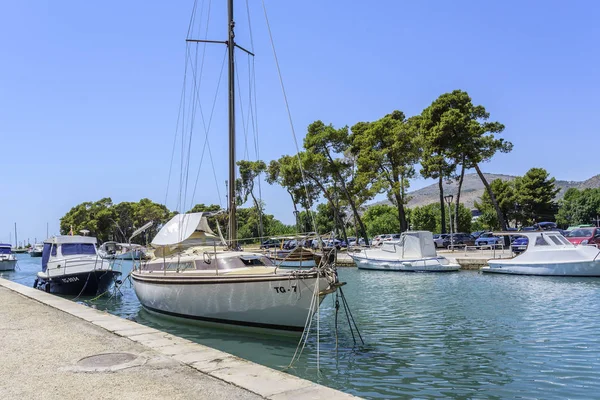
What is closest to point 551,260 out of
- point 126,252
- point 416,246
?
point 416,246

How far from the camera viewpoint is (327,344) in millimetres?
11289

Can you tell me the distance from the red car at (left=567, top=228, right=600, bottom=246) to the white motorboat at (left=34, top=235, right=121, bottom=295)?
26.9m

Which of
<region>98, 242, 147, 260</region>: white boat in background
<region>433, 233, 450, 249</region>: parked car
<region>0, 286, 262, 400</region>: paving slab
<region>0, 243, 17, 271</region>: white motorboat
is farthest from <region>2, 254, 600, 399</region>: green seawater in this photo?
<region>0, 243, 17, 271</region>: white motorboat

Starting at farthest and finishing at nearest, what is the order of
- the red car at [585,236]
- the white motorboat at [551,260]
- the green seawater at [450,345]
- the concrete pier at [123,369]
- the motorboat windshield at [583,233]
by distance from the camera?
the motorboat windshield at [583,233], the red car at [585,236], the white motorboat at [551,260], the green seawater at [450,345], the concrete pier at [123,369]

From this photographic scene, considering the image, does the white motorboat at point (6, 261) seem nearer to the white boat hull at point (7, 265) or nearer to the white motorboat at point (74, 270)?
the white boat hull at point (7, 265)

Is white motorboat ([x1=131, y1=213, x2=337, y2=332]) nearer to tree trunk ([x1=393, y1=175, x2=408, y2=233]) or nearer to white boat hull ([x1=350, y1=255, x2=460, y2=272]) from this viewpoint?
white boat hull ([x1=350, y1=255, x2=460, y2=272])

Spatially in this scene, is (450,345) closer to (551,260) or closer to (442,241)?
(551,260)

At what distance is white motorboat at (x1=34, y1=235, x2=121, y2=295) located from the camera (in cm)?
2242

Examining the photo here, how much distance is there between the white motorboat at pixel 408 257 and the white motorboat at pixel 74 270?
1703cm

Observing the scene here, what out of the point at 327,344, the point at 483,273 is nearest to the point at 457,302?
the point at 327,344

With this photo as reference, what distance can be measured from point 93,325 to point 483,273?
22.8m

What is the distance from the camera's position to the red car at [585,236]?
29.7 meters

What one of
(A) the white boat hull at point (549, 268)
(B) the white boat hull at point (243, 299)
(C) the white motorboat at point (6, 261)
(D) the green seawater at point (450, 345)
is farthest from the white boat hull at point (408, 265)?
(C) the white motorboat at point (6, 261)

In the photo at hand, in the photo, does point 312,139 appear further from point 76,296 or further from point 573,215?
point 573,215
